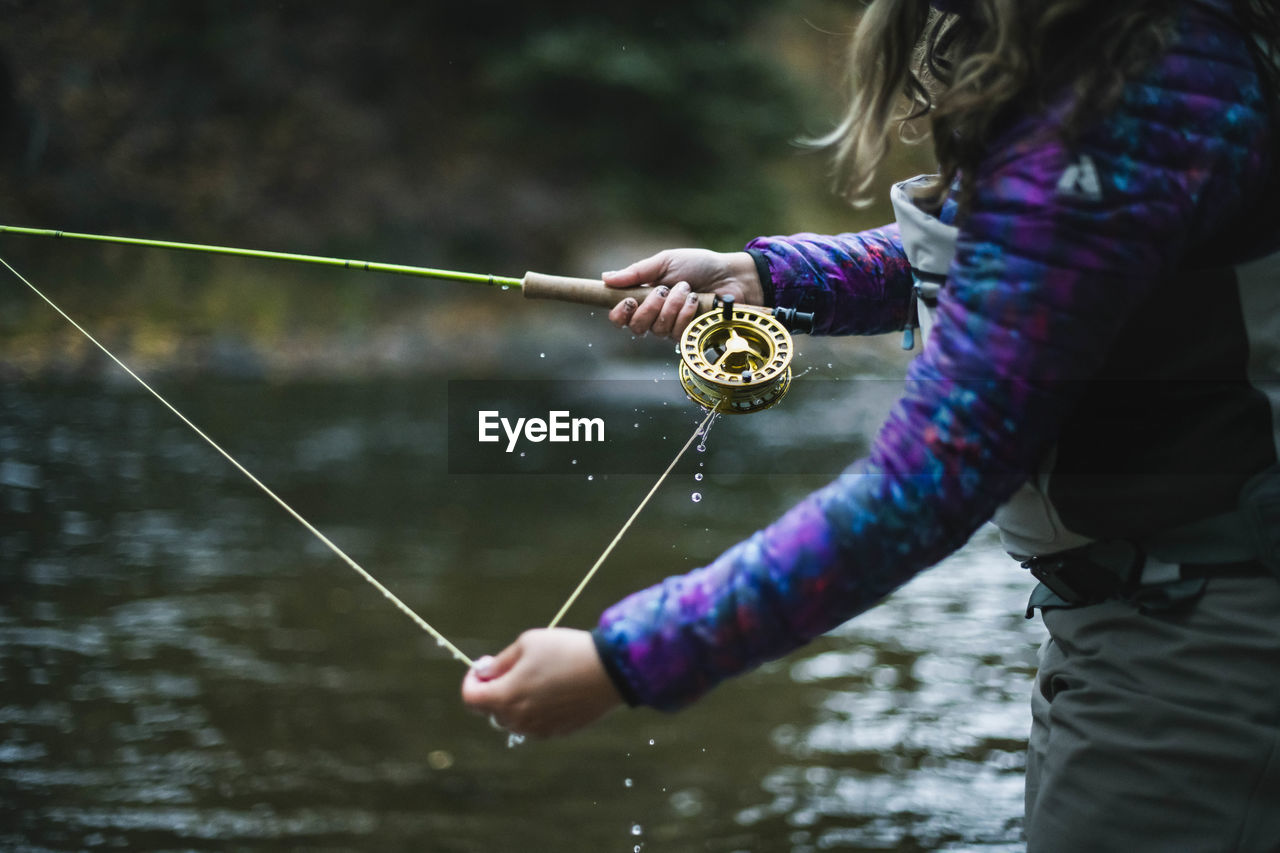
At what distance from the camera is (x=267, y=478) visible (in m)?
6.71

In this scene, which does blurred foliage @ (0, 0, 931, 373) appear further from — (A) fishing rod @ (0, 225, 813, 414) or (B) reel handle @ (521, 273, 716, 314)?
(A) fishing rod @ (0, 225, 813, 414)

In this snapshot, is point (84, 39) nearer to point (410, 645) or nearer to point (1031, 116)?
point (410, 645)

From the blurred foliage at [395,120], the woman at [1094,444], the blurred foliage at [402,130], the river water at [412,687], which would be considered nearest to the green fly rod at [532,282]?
the woman at [1094,444]

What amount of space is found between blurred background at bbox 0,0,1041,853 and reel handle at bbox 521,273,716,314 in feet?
4.50

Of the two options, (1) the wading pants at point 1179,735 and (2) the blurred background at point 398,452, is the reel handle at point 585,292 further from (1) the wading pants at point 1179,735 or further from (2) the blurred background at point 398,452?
(2) the blurred background at point 398,452

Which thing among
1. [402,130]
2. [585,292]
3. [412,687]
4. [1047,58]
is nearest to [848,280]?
[585,292]

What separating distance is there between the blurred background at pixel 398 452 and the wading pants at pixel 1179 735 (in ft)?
6.11

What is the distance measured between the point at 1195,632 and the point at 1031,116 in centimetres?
48

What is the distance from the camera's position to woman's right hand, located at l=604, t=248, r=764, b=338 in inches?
65.9

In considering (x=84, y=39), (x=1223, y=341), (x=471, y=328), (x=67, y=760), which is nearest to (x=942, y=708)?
(x=67, y=760)

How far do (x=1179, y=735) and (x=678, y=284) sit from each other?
0.92m

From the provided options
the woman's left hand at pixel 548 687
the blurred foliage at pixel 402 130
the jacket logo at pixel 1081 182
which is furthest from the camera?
the blurred foliage at pixel 402 130

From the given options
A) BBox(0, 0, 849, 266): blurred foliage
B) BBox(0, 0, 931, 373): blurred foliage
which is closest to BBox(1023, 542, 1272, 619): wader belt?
BBox(0, 0, 931, 373): blurred foliage

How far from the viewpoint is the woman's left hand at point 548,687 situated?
987mm
